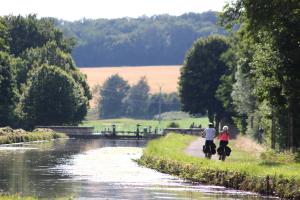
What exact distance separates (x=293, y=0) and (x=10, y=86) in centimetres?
7946

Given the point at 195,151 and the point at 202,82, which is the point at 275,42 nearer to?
the point at 195,151

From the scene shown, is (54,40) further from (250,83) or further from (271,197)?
(271,197)

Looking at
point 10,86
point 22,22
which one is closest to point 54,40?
point 22,22

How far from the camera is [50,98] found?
13188 cm

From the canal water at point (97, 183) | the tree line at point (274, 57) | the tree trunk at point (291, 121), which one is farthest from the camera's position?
the tree trunk at point (291, 121)

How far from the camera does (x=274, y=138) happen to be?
58906 millimetres

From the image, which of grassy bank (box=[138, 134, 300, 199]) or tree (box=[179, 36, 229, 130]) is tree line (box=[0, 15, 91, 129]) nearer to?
tree (box=[179, 36, 229, 130])

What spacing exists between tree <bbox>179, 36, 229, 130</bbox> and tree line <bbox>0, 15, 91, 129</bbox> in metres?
17.3

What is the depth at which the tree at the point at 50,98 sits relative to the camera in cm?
13100

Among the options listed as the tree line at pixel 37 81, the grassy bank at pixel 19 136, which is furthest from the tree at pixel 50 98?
the grassy bank at pixel 19 136

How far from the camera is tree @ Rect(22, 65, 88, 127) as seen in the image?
131 metres

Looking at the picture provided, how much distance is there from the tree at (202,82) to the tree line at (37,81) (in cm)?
1728

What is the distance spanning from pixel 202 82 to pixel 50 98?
73.4 ft

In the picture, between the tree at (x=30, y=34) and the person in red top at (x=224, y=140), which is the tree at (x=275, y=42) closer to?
the person in red top at (x=224, y=140)
